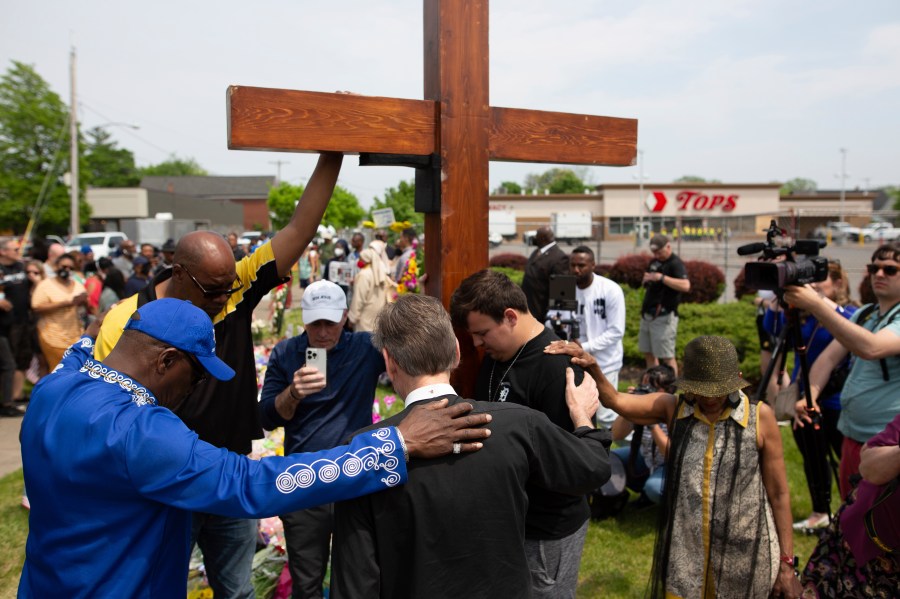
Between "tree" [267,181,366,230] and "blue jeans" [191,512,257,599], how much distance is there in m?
37.9

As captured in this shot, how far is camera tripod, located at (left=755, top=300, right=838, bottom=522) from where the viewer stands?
331 centimetres

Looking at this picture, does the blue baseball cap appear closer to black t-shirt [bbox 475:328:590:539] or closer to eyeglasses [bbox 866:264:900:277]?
black t-shirt [bbox 475:328:590:539]

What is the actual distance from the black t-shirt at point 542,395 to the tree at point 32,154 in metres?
47.8

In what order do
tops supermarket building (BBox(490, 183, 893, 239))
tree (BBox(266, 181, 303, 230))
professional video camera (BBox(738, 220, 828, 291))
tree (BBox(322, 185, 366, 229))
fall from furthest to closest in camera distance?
tops supermarket building (BBox(490, 183, 893, 239)) → tree (BBox(266, 181, 303, 230)) → tree (BBox(322, 185, 366, 229)) → professional video camera (BBox(738, 220, 828, 291))

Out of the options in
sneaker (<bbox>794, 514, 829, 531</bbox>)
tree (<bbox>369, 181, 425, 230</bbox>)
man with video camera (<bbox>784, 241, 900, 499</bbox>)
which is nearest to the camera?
man with video camera (<bbox>784, 241, 900, 499</bbox>)

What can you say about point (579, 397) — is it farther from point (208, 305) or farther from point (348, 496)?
point (208, 305)

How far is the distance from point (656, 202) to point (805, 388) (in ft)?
147

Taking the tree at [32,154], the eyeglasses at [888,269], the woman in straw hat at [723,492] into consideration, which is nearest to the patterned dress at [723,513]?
the woman in straw hat at [723,492]

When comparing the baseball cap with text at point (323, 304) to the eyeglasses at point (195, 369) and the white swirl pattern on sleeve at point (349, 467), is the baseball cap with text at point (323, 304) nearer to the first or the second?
the eyeglasses at point (195, 369)

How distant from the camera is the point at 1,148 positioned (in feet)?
144

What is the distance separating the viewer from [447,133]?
2.48 m

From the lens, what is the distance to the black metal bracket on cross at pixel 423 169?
8.23 feet

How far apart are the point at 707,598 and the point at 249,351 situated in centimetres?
227

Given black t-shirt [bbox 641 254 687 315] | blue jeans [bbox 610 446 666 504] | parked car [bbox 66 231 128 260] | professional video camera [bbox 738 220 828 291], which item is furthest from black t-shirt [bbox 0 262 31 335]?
parked car [bbox 66 231 128 260]
